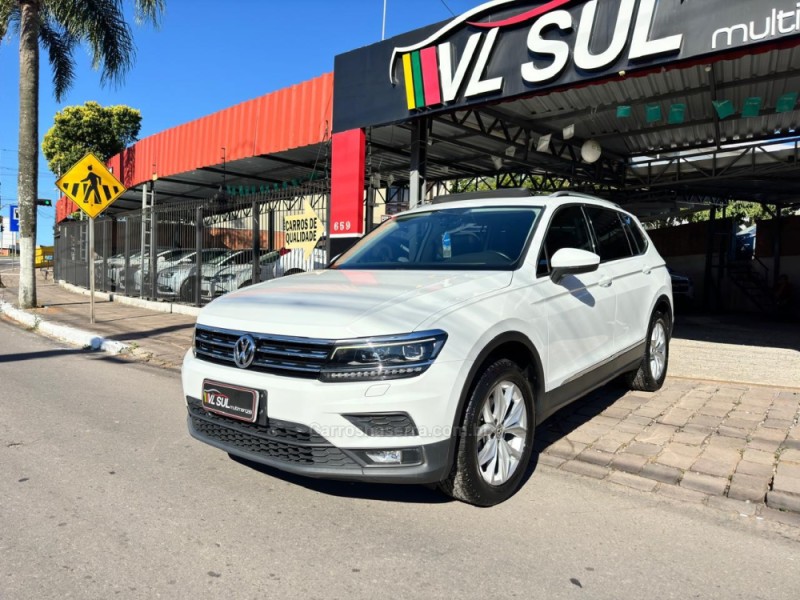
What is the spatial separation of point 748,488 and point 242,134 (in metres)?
13.2

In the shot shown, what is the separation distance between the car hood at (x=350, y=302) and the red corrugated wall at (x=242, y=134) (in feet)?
27.3

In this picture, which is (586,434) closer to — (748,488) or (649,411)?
(649,411)

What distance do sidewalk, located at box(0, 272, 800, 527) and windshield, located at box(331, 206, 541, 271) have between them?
5.12ft

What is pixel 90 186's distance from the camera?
10602mm

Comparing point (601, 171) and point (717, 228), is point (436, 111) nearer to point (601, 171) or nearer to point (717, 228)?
point (601, 171)

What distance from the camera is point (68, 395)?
237 inches

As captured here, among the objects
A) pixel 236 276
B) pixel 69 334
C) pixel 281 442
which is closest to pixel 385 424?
pixel 281 442

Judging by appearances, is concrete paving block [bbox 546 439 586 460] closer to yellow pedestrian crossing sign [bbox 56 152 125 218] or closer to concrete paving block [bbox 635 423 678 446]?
concrete paving block [bbox 635 423 678 446]

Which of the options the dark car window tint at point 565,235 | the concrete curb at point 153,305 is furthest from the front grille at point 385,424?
the concrete curb at point 153,305

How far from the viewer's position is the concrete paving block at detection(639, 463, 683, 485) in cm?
377

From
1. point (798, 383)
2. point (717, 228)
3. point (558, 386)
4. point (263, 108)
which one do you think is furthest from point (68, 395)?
point (717, 228)

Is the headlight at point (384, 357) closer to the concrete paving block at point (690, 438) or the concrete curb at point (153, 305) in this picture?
the concrete paving block at point (690, 438)

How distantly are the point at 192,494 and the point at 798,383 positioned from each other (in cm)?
643

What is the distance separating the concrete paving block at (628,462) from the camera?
394 centimetres
